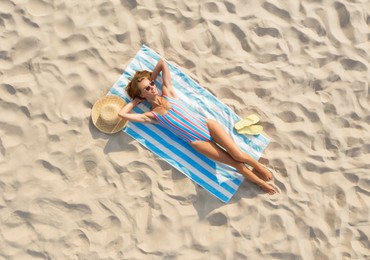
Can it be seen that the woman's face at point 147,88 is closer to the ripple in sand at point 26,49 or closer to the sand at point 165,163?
the sand at point 165,163

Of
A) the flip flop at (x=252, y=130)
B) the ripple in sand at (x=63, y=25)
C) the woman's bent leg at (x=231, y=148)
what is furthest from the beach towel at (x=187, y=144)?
the ripple in sand at (x=63, y=25)

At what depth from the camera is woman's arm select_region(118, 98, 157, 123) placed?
3947 millimetres

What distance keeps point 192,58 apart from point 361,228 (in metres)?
2.65

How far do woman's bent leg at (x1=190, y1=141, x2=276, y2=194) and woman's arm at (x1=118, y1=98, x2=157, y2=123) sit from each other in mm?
563

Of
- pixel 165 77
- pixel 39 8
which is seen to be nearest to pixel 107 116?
pixel 165 77

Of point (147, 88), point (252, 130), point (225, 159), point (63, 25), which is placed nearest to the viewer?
point (147, 88)

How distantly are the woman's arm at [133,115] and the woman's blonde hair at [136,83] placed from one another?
79 mm

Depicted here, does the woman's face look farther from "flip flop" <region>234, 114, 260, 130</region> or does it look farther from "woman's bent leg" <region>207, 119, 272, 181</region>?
"flip flop" <region>234, 114, 260, 130</region>

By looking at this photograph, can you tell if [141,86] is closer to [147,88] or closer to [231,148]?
[147,88]

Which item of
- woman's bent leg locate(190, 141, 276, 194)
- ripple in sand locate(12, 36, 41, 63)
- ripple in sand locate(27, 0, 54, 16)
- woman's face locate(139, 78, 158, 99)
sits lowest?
woman's bent leg locate(190, 141, 276, 194)

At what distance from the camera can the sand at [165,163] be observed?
3.95m

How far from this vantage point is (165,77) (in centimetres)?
402

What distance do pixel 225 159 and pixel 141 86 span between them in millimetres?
1196

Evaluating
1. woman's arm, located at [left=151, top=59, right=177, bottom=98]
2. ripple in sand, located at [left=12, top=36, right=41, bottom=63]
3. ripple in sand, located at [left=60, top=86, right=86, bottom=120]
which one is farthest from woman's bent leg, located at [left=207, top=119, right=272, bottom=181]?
ripple in sand, located at [left=12, top=36, right=41, bottom=63]
